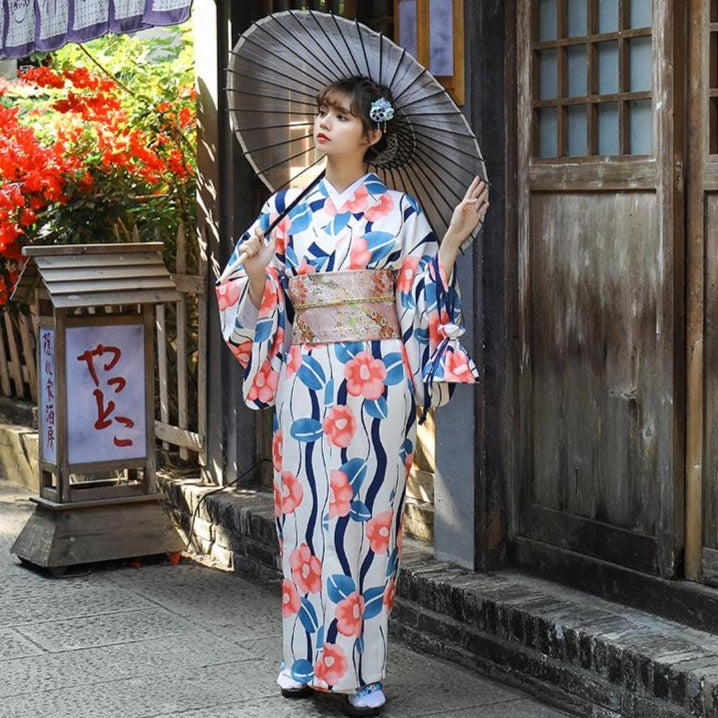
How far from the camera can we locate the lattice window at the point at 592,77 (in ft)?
18.4

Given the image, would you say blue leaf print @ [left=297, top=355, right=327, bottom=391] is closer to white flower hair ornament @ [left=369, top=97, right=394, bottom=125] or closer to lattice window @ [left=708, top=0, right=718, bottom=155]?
white flower hair ornament @ [left=369, top=97, right=394, bottom=125]

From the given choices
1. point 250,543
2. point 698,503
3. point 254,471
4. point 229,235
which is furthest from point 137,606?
point 698,503

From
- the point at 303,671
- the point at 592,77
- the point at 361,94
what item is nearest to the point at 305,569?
the point at 303,671

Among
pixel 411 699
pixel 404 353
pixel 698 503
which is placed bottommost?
pixel 411 699

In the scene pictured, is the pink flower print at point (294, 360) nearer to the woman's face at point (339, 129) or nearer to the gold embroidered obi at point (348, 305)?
the gold embroidered obi at point (348, 305)

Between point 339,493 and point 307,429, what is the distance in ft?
0.83

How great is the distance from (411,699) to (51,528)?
2.60m

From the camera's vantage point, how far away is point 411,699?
566cm

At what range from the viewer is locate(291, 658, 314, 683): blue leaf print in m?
5.54

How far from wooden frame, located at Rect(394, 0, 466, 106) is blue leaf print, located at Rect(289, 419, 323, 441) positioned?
1.54 metres

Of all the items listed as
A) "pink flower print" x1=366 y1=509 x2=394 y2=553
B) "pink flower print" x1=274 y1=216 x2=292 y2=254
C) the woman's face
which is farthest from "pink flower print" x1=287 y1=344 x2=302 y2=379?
the woman's face

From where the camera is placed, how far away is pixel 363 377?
17.7ft

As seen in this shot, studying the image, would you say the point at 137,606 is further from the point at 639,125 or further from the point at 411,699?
the point at 639,125

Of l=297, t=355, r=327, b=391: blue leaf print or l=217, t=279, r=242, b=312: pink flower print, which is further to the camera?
l=217, t=279, r=242, b=312: pink flower print
